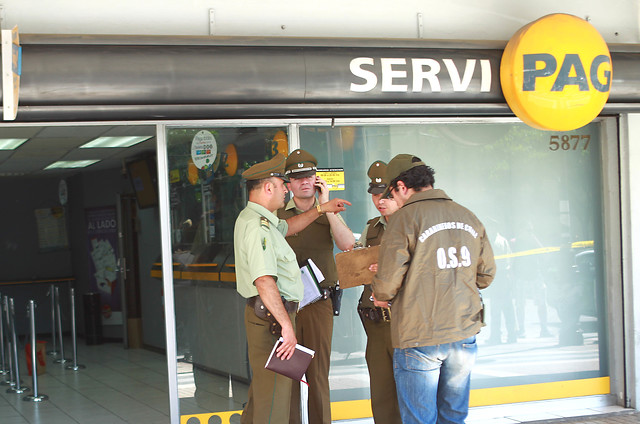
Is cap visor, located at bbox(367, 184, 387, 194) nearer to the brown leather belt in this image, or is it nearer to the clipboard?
the clipboard

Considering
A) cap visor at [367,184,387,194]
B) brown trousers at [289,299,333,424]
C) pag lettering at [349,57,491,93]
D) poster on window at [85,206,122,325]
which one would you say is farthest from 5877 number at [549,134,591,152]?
poster on window at [85,206,122,325]

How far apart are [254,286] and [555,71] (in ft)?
7.53

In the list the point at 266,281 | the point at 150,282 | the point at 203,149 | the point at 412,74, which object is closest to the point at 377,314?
the point at 266,281

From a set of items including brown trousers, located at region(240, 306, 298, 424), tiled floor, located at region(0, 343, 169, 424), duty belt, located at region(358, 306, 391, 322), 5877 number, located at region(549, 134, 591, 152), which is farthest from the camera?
tiled floor, located at region(0, 343, 169, 424)

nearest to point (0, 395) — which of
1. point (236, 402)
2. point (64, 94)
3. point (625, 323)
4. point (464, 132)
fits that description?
point (236, 402)

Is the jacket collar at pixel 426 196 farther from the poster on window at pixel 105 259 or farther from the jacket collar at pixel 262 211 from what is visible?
the poster on window at pixel 105 259

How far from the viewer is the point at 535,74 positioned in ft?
14.2

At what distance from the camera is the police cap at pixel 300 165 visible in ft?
13.9

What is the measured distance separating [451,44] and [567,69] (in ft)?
2.44

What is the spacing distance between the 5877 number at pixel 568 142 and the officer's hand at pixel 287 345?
120 inches

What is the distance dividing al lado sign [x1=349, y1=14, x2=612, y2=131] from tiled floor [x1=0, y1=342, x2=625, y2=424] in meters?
2.24

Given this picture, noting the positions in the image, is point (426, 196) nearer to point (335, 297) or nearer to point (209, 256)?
point (335, 297)

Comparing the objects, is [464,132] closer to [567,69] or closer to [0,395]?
[567,69]

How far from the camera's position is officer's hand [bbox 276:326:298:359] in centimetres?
352
